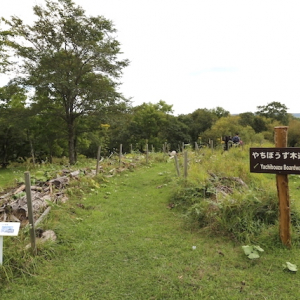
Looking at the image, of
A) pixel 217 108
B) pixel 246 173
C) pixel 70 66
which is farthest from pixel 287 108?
pixel 246 173

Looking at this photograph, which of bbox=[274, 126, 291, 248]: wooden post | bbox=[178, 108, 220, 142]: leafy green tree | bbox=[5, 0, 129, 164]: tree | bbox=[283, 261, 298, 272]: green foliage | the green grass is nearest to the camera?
the green grass

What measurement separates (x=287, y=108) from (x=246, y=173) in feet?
157

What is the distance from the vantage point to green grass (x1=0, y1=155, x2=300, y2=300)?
9.50ft

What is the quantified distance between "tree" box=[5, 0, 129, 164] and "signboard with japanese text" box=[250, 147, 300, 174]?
1345cm

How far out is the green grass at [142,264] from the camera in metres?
2.89

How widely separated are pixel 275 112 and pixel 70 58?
4348cm

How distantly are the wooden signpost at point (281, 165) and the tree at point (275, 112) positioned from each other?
47.9 m

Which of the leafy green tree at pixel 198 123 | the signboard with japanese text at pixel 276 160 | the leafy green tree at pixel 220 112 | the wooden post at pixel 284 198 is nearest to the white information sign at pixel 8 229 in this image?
the signboard with japanese text at pixel 276 160

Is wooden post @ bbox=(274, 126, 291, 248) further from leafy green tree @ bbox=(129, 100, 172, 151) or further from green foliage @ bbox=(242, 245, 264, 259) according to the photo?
leafy green tree @ bbox=(129, 100, 172, 151)

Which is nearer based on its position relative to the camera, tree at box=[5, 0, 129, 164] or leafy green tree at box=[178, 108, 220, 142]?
tree at box=[5, 0, 129, 164]

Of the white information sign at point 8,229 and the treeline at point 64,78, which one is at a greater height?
the treeline at point 64,78

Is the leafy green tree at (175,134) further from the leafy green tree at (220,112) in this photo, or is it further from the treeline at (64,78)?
the treeline at (64,78)

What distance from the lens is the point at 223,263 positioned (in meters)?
3.43

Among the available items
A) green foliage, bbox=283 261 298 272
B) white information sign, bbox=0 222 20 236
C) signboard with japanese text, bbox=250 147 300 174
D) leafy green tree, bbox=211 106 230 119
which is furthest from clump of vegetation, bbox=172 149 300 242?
leafy green tree, bbox=211 106 230 119
